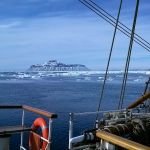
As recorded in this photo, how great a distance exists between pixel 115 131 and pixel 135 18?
3074 millimetres

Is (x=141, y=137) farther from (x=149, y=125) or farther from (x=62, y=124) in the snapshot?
(x=62, y=124)

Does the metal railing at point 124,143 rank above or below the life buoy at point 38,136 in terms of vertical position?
above

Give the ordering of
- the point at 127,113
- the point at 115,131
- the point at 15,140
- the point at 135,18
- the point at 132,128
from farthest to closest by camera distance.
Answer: the point at 15,140 → the point at 135,18 → the point at 127,113 → the point at 132,128 → the point at 115,131

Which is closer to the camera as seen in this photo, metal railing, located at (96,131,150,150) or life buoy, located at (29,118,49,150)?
metal railing, located at (96,131,150,150)

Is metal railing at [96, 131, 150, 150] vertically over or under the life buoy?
over

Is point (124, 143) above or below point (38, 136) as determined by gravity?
above

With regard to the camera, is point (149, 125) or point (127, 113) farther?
point (127, 113)

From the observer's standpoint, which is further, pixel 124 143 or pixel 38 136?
pixel 38 136

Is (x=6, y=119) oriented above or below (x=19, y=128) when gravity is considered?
below

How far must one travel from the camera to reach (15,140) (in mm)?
25422

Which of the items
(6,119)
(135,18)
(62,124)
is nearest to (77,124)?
Answer: (62,124)

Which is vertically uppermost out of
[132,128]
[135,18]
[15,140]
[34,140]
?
[135,18]

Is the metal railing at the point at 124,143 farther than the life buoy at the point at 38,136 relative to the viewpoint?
No

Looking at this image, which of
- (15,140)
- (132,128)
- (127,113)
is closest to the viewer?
(132,128)
